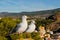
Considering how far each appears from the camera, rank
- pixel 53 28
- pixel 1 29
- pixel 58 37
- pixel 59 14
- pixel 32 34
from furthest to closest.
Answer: pixel 59 14, pixel 53 28, pixel 58 37, pixel 1 29, pixel 32 34

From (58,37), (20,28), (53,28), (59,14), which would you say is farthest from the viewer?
(59,14)

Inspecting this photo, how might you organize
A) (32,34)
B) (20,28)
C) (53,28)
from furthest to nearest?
(53,28), (32,34), (20,28)

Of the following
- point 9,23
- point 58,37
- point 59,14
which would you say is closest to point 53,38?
point 58,37

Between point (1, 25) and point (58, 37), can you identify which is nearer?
point (1, 25)

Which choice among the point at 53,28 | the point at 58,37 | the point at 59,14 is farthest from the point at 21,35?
the point at 59,14

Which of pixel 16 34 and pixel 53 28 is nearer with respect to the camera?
pixel 16 34

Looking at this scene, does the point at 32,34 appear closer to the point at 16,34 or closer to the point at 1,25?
the point at 16,34

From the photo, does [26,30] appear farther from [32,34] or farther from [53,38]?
[53,38]

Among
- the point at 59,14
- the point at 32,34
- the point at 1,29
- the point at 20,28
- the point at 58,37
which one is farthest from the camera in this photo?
the point at 59,14

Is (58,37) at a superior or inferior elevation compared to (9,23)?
inferior
